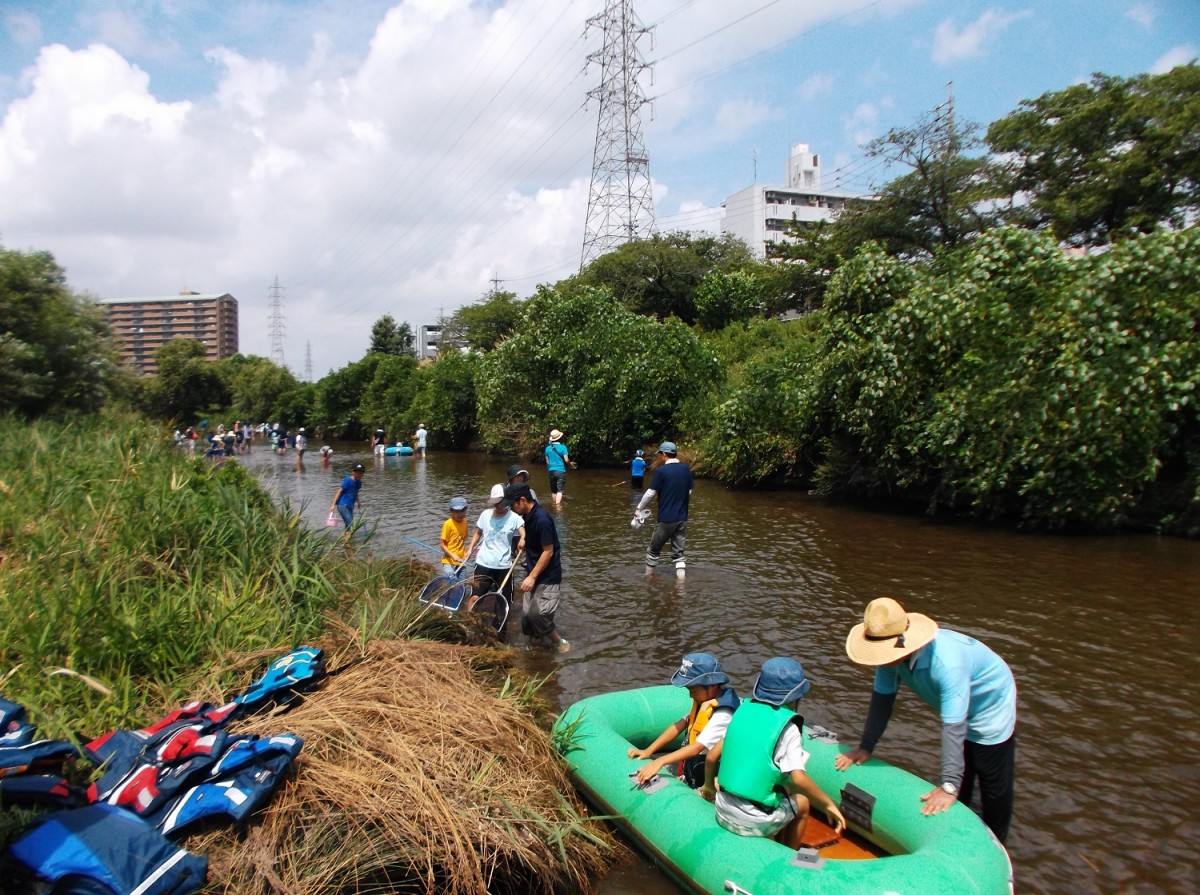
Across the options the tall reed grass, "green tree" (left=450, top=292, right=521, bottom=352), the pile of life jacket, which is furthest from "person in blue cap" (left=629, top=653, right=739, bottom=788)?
"green tree" (left=450, top=292, right=521, bottom=352)

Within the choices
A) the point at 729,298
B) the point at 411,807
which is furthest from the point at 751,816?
the point at 729,298

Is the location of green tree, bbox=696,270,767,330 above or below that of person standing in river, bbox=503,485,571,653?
above

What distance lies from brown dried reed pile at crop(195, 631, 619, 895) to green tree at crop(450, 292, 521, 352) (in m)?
46.2

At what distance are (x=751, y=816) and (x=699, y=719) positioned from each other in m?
0.85

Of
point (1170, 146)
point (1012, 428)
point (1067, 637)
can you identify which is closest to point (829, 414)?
point (1012, 428)

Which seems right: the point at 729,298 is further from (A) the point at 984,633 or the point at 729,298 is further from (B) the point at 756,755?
(B) the point at 756,755

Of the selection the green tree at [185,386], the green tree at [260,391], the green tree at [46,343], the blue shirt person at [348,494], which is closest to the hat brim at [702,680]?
the blue shirt person at [348,494]

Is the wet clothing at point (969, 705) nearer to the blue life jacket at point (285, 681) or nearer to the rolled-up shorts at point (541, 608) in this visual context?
the blue life jacket at point (285, 681)

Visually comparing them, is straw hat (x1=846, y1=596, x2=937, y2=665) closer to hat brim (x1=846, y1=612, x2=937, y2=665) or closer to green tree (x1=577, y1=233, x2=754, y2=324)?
hat brim (x1=846, y1=612, x2=937, y2=665)

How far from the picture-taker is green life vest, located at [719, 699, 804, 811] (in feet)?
12.9

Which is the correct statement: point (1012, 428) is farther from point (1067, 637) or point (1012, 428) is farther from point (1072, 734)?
point (1072, 734)

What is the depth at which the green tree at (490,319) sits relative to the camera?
169 ft

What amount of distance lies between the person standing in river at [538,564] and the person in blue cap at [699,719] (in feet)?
9.39

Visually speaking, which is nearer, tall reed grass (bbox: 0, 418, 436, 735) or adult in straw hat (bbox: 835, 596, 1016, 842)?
adult in straw hat (bbox: 835, 596, 1016, 842)
